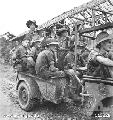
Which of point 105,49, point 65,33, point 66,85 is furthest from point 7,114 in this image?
point 105,49

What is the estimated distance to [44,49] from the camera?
6.57 metres

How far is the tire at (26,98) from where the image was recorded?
250 inches

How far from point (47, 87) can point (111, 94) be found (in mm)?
2372

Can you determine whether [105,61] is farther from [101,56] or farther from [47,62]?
[47,62]

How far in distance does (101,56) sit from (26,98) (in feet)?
10.3

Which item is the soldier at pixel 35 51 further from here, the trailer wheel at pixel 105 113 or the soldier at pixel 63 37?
the trailer wheel at pixel 105 113

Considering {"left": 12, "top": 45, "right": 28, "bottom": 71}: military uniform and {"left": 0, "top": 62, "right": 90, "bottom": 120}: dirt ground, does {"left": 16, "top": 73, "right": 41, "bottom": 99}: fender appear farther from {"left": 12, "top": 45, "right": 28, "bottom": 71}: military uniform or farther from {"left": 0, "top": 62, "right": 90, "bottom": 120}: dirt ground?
{"left": 0, "top": 62, "right": 90, "bottom": 120}: dirt ground

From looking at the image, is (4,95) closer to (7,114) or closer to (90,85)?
(7,114)

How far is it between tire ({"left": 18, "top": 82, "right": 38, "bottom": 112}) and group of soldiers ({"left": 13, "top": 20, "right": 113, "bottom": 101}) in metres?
0.48

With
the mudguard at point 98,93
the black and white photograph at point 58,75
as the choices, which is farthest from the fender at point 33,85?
the mudguard at point 98,93

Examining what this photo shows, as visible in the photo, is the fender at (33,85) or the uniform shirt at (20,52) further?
the uniform shirt at (20,52)

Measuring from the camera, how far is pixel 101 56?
4105mm

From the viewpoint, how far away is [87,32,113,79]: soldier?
410 centimetres

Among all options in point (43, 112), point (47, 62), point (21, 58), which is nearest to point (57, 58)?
point (47, 62)
